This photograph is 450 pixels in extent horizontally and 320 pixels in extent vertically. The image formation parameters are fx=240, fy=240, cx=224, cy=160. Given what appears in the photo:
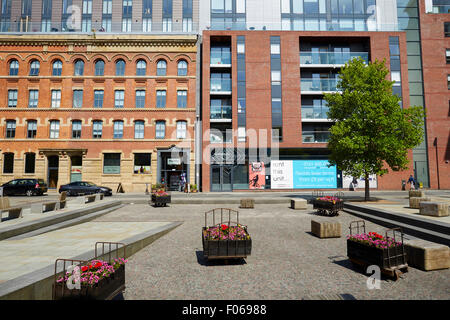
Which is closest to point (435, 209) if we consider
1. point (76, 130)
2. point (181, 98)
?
point (181, 98)

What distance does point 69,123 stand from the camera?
27.0 metres

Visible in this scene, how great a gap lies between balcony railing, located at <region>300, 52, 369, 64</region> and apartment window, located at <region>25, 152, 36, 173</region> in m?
32.6

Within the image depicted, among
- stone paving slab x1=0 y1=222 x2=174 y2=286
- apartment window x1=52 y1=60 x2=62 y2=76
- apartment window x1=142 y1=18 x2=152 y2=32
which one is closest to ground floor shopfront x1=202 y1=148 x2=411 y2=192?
stone paving slab x1=0 y1=222 x2=174 y2=286

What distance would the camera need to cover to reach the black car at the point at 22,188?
22078mm

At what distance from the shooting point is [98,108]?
27250mm

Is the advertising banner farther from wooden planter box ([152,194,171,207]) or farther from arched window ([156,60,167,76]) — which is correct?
arched window ([156,60,167,76])

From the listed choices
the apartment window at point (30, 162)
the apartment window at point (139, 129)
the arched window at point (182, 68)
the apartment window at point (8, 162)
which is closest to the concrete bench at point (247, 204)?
the apartment window at point (139, 129)

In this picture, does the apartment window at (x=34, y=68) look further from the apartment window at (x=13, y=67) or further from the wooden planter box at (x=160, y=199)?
the wooden planter box at (x=160, y=199)

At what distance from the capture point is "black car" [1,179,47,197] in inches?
869

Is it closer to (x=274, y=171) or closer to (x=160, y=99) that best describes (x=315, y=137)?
(x=274, y=171)

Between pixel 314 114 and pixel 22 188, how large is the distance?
3061cm

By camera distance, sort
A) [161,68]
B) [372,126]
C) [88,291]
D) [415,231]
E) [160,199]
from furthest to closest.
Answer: [161,68], [160,199], [372,126], [415,231], [88,291]

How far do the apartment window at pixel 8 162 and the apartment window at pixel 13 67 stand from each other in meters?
9.35
